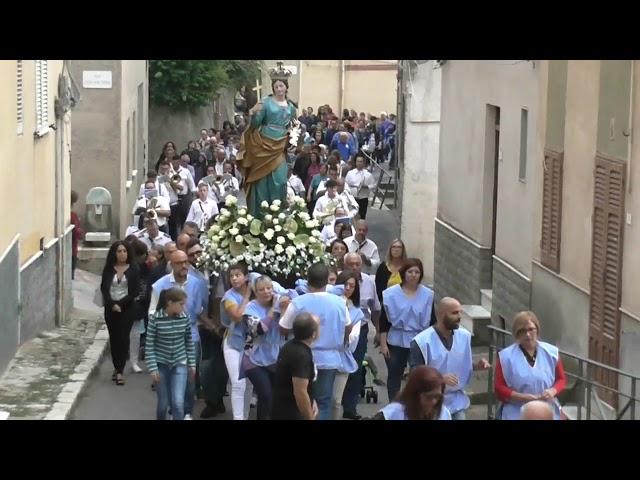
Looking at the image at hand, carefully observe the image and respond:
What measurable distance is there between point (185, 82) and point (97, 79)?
1131cm

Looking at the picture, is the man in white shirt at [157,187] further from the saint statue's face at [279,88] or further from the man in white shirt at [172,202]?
the saint statue's face at [279,88]

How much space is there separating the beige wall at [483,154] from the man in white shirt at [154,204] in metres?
4.02

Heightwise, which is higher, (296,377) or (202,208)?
(202,208)

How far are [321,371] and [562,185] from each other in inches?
217

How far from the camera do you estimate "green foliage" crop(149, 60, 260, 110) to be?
123 ft

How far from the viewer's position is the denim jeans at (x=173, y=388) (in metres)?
13.4

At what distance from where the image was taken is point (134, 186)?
3102cm

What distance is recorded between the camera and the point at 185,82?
126 ft

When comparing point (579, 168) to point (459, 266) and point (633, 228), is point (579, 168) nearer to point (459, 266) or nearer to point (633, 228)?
point (633, 228)

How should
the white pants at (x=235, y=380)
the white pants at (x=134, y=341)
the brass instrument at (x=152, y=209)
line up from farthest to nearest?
1. the brass instrument at (x=152, y=209)
2. the white pants at (x=134, y=341)
3. the white pants at (x=235, y=380)

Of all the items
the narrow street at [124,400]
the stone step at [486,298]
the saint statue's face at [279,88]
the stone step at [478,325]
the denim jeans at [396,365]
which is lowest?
the narrow street at [124,400]

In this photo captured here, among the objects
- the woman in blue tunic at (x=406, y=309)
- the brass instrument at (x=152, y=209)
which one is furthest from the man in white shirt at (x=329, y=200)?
the woman in blue tunic at (x=406, y=309)

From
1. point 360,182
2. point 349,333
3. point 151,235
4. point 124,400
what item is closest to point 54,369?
point 124,400
